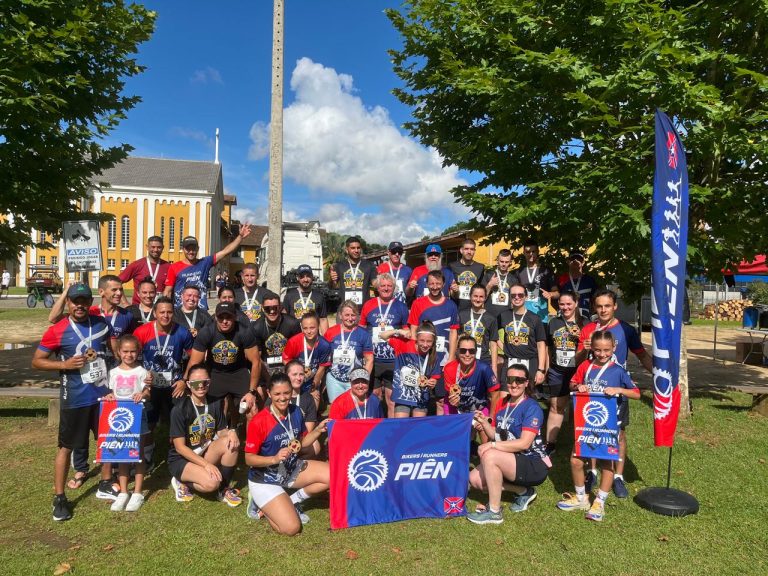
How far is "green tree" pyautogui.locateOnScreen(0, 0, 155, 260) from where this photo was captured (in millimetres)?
6781

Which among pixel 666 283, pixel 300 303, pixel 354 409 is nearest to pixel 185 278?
pixel 300 303

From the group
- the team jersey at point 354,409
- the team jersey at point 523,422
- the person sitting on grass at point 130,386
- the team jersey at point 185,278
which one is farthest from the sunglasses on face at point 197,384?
the team jersey at point 523,422

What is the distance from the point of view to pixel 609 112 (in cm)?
762

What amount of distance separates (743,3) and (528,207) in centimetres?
364

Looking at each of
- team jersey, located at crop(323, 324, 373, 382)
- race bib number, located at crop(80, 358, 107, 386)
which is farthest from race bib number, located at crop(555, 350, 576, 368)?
race bib number, located at crop(80, 358, 107, 386)

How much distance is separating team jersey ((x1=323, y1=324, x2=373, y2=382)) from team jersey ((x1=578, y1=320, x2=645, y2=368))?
250cm

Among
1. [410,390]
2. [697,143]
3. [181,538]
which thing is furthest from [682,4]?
[181,538]

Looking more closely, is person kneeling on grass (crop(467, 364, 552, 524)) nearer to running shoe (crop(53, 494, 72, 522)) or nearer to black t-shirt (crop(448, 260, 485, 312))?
black t-shirt (crop(448, 260, 485, 312))

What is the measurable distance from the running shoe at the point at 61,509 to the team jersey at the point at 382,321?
11.3 feet

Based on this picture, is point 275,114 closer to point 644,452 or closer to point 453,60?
point 453,60

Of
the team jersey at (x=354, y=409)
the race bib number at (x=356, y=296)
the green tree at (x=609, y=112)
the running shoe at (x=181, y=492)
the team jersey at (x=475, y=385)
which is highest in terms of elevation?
the green tree at (x=609, y=112)

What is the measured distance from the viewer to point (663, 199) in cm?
518

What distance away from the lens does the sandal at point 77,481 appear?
5.49 m

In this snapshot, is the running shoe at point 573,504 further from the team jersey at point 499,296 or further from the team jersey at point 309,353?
the team jersey at point 309,353
